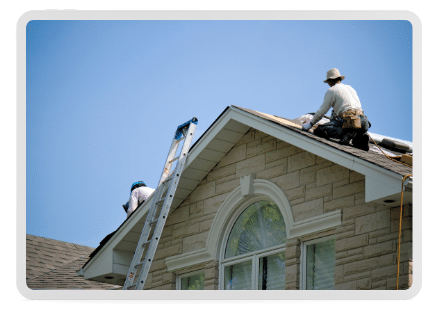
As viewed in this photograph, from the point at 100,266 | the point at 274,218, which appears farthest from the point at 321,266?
the point at 100,266

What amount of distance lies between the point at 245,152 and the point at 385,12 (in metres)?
2.48

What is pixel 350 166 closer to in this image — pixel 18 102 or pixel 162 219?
pixel 162 219

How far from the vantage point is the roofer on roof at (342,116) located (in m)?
7.69

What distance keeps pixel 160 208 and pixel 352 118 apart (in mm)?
2576

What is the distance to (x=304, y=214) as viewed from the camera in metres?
7.93

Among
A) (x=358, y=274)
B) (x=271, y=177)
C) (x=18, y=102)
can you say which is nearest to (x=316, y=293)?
(x=358, y=274)

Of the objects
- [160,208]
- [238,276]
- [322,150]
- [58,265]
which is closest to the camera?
[322,150]

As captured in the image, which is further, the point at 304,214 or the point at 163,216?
the point at 163,216

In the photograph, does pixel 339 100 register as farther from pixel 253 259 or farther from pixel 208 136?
pixel 253 259

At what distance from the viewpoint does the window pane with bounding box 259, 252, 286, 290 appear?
314 inches

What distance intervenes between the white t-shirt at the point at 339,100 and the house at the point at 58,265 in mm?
4139

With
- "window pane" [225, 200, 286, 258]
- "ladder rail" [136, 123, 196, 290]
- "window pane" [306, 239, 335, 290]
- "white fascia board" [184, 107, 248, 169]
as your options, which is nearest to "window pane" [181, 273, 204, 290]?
"window pane" [225, 200, 286, 258]

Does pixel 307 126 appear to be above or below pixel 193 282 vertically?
above

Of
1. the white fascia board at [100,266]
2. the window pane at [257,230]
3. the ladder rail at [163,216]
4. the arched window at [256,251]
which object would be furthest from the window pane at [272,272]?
the white fascia board at [100,266]
